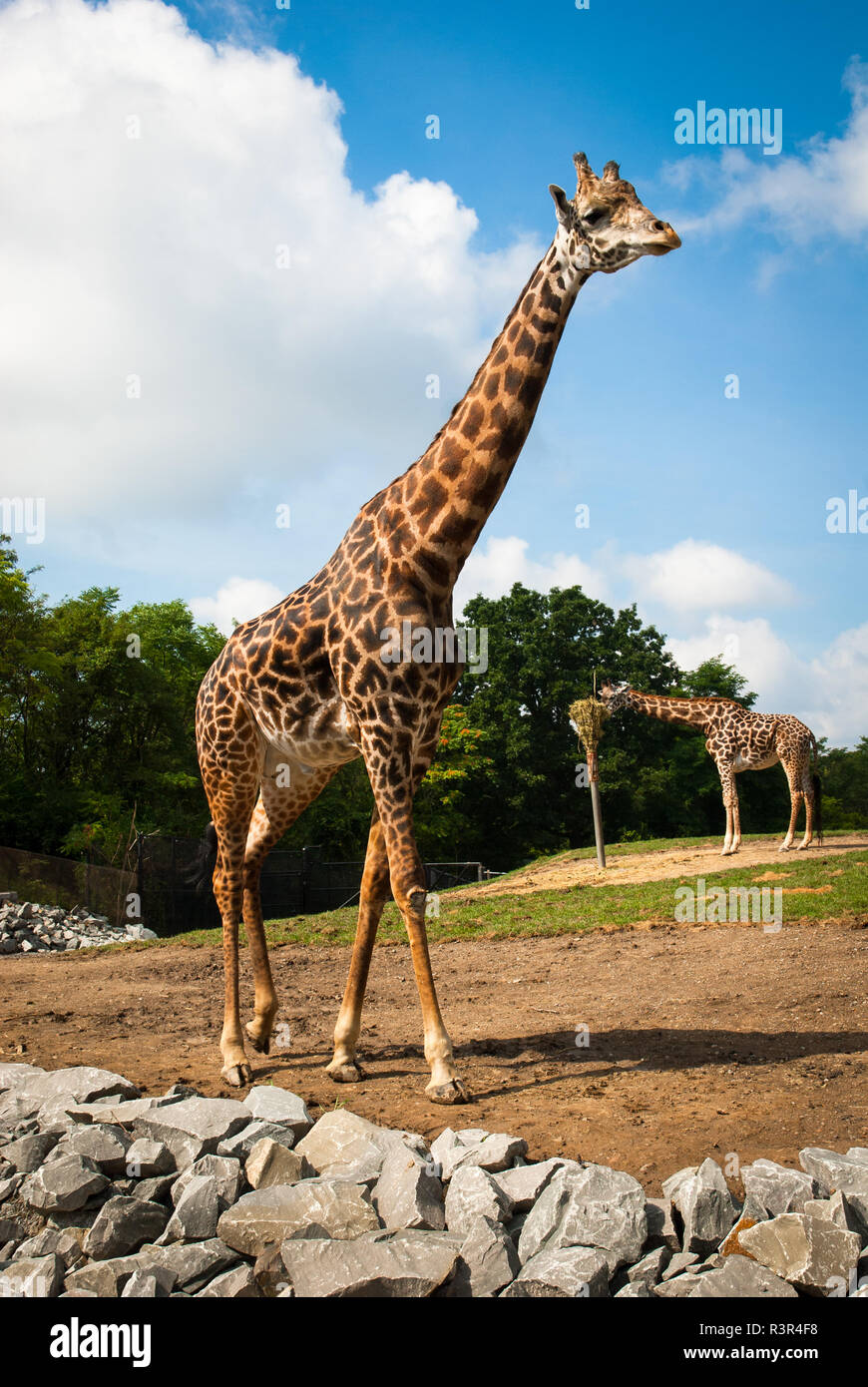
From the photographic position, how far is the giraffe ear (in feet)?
17.4

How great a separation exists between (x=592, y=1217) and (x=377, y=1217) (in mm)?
900

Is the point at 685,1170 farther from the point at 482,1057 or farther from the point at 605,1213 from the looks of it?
the point at 482,1057

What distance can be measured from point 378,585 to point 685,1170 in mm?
3615

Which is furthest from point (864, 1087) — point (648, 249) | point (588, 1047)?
point (648, 249)

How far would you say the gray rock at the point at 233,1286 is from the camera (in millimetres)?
3498

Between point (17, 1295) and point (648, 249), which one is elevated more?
point (648, 249)

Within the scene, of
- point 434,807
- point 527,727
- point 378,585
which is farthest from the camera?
point 527,727

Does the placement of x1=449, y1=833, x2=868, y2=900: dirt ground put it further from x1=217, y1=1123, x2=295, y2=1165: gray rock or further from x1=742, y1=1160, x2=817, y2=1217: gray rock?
x1=217, y1=1123, x2=295, y2=1165: gray rock

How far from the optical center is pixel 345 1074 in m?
5.72

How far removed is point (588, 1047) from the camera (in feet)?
20.4

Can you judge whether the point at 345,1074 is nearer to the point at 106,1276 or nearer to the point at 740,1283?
the point at 106,1276

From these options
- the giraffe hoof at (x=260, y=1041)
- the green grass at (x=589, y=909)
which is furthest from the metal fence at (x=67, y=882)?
the giraffe hoof at (x=260, y=1041)

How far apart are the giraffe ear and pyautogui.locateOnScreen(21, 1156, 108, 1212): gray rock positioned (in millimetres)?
5772

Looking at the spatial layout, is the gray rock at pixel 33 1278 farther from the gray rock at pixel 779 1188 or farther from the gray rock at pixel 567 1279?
the gray rock at pixel 779 1188
